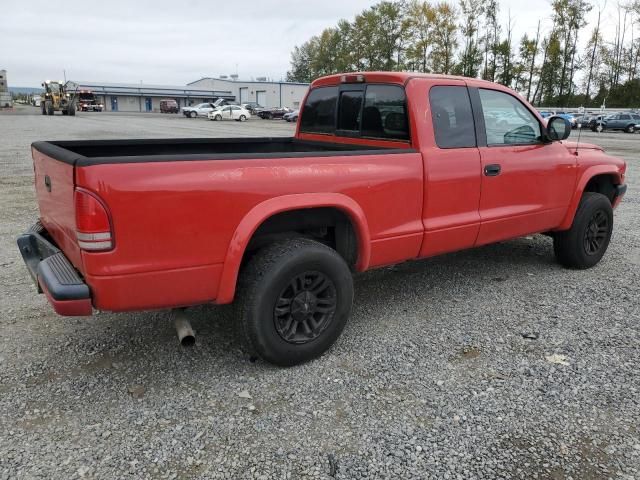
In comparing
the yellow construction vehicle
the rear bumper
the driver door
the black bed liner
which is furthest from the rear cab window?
the yellow construction vehicle

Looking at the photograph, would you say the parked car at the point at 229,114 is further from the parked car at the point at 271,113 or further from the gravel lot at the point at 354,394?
the gravel lot at the point at 354,394

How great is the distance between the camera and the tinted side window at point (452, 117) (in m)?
4.01

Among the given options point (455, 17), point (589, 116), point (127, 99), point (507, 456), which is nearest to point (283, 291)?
point (507, 456)

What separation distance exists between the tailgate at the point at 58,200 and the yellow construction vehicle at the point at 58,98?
4654 centimetres

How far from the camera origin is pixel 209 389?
3168mm

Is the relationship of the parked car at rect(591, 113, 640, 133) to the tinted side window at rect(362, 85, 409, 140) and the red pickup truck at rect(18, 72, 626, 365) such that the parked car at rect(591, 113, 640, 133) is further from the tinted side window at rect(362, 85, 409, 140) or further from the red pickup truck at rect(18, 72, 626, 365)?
the tinted side window at rect(362, 85, 409, 140)

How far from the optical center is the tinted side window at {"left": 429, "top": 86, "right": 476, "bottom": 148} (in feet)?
13.2

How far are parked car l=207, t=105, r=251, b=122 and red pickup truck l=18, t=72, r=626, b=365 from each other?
41.4m

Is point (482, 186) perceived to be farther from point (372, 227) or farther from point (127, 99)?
point (127, 99)

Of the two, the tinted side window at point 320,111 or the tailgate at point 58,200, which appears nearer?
the tailgate at point 58,200

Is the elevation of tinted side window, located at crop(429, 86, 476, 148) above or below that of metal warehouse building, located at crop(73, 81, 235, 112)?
below

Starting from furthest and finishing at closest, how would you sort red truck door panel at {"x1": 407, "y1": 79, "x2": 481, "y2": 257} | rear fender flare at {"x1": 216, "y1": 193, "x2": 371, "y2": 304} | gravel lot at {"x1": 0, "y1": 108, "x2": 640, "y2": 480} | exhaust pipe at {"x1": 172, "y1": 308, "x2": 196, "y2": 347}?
red truck door panel at {"x1": 407, "y1": 79, "x2": 481, "y2": 257} → exhaust pipe at {"x1": 172, "y1": 308, "x2": 196, "y2": 347} → rear fender flare at {"x1": 216, "y1": 193, "x2": 371, "y2": 304} → gravel lot at {"x1": 0, "y1": 108, "x2": 640, "y2": 480}

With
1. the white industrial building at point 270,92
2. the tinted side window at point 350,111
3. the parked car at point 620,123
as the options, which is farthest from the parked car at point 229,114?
the tinted side window at point 350,111

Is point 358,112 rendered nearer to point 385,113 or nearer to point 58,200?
point 385,113
